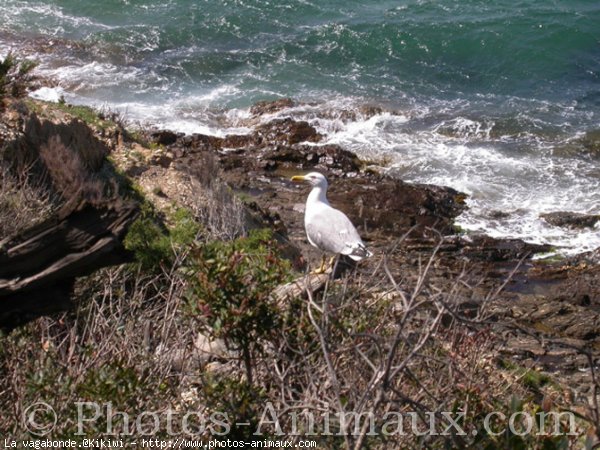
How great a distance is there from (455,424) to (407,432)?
41cm

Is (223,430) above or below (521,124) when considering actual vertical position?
above

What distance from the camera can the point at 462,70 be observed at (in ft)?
77.7

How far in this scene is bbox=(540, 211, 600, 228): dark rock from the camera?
15.5 meters

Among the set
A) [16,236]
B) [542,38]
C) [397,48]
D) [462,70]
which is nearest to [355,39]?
[397,48]

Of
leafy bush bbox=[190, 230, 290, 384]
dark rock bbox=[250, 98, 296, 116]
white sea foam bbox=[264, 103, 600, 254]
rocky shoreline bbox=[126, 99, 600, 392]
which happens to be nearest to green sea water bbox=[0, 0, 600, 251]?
white sea foam bbox=[264, 103, 600, 254]

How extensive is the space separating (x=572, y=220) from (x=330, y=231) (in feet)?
26.8

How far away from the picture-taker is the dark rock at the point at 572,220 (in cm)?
1546

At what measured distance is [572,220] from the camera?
50.9ft

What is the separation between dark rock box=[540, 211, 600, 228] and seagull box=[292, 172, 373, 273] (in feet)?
24.5

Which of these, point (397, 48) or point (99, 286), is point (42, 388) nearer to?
point (99, 286)

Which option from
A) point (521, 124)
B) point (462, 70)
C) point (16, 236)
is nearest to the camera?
point (16, 236)

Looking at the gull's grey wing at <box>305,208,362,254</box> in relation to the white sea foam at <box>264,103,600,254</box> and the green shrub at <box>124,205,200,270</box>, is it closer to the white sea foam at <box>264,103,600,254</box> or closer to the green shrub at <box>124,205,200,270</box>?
the green shrub at <box>124,205,200,270</box>

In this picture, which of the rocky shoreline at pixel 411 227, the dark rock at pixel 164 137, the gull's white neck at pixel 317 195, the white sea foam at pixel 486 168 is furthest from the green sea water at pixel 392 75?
the gull's white neck at pixel 317 195

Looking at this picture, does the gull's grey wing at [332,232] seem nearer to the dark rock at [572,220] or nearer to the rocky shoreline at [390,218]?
the rocky shoreline at [390,218]
